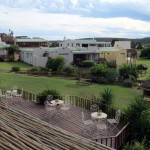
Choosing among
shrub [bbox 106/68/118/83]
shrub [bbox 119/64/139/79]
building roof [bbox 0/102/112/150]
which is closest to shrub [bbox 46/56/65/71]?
shrub [bbox 106/68/118/83]

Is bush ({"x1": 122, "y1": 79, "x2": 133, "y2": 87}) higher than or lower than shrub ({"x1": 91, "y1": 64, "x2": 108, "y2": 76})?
lower

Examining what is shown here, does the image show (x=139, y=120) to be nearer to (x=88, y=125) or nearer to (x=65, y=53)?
(x=88, y=125)

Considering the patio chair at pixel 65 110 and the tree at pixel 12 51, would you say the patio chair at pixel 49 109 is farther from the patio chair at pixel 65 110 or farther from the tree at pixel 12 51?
the tree at pixel 12 51

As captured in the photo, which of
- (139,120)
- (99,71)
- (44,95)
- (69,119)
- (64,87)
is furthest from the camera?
(99,71)

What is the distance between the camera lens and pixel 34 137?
6.05 meters

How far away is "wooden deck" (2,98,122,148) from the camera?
38.2 feet

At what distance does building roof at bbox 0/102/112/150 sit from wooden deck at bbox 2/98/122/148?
426cm

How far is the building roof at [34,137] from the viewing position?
566cm

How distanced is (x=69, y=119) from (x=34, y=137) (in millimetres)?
7662

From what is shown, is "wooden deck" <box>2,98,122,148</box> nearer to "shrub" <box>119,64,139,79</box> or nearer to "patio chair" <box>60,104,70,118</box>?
"patio chair" <box>60,104,70,118</box>

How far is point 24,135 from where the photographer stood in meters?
6.05

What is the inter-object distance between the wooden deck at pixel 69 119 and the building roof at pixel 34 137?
168 inches

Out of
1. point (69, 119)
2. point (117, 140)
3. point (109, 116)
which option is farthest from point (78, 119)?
point (117, 140)

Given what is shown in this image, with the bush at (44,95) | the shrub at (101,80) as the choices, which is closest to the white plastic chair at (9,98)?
the bush at (44,95)
